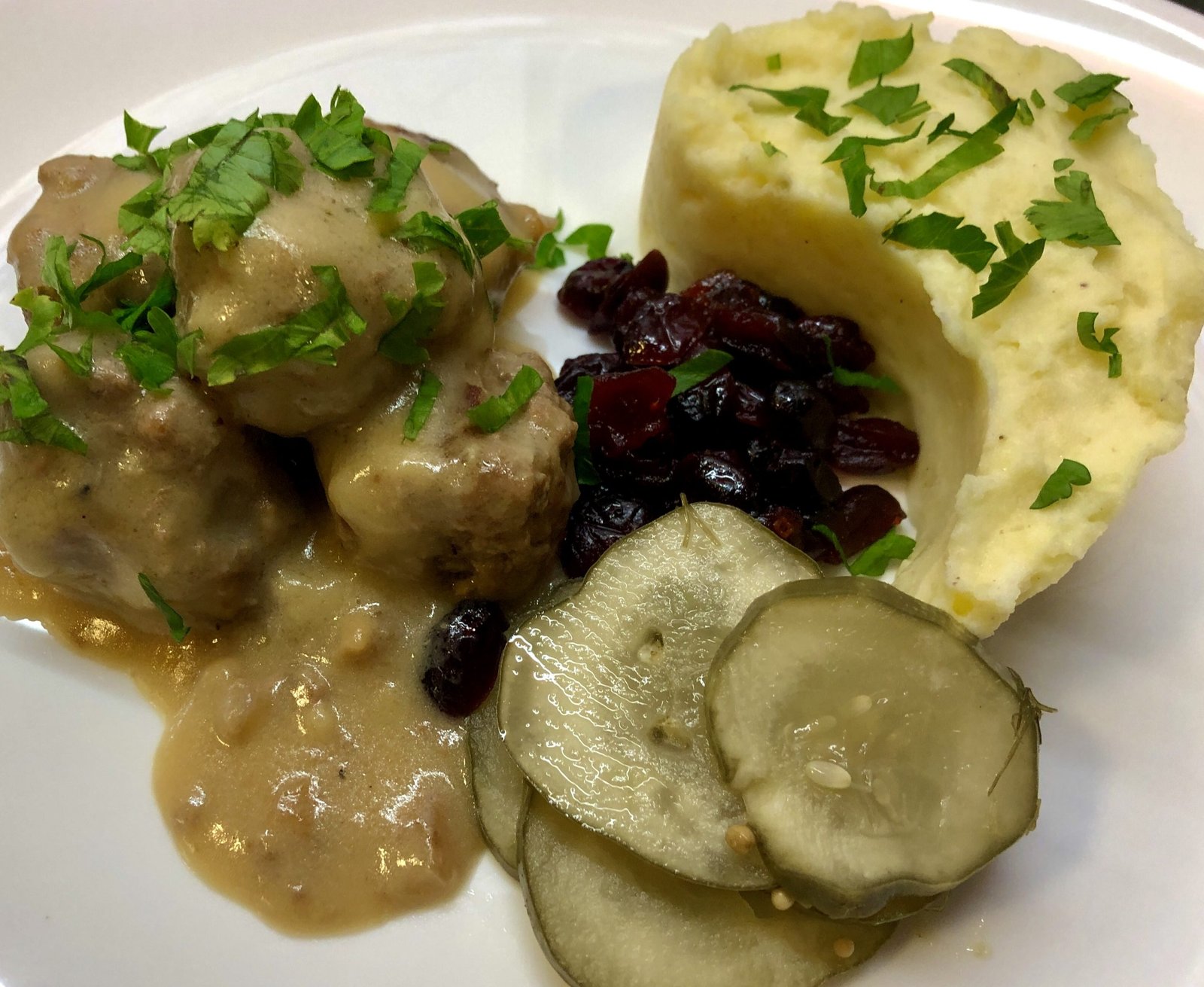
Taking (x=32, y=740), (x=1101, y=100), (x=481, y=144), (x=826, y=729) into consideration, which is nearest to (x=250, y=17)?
(x=481, y=144)

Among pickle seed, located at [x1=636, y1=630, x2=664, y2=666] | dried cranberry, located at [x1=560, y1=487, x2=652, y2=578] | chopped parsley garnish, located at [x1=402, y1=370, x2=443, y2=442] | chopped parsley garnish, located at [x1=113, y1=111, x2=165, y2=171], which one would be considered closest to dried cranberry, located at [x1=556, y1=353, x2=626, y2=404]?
dried cranberry, located at [x1=560, y1=487, x2=652, y2=578]

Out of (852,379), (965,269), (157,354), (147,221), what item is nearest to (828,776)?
(852,379)

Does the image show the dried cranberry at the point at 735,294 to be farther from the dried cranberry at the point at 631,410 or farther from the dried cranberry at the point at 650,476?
the dried cranberry at the point at 650,476

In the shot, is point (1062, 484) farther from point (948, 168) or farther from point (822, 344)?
point (948, 168)

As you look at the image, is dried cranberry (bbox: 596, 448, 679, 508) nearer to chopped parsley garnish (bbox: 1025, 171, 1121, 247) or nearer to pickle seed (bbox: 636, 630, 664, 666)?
pickle seed (bbox: 636, 630, 664, 666)

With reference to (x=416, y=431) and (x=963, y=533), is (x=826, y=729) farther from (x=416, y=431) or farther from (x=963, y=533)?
(x=416, y=431)
